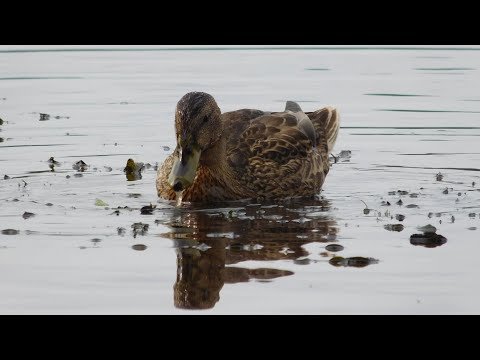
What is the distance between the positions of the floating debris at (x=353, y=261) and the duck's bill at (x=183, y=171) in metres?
2.78

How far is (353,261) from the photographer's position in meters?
10.4

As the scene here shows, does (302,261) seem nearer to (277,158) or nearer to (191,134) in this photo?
(191,134)

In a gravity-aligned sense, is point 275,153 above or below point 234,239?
above

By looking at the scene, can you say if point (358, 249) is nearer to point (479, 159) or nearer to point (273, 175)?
point (273, 175)

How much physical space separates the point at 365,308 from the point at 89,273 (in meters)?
2.56

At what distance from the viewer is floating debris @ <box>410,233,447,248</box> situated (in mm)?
11133

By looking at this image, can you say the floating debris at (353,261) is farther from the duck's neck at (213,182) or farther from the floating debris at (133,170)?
the floating debris at (133,170)

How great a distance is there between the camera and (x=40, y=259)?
10.6 meters

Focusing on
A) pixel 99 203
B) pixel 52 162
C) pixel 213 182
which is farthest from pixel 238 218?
pixel 52 162

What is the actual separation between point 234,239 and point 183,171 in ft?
5.41

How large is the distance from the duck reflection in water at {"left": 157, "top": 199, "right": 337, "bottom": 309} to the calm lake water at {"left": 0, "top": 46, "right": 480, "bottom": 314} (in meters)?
0.02

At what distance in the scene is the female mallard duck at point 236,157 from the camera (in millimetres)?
13055

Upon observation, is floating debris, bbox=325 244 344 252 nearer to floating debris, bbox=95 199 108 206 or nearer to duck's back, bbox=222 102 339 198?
duck's back, bbox=222 102 339 198

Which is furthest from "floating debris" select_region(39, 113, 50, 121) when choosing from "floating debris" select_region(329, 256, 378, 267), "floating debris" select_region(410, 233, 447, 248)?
"floating debris" select_region(329, 256, 378, 267)
